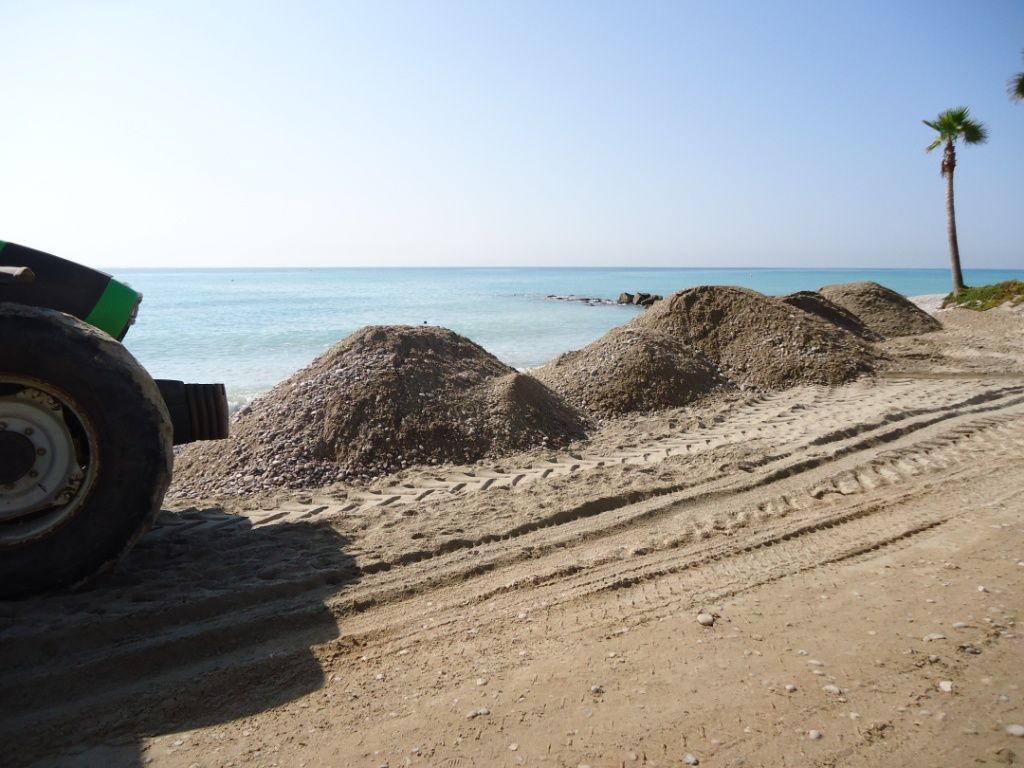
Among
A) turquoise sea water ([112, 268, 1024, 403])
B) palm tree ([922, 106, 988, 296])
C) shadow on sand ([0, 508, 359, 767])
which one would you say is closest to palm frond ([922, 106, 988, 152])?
palm tree ([922, 106, 988, 296])

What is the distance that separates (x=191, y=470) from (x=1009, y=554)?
6.90 metres

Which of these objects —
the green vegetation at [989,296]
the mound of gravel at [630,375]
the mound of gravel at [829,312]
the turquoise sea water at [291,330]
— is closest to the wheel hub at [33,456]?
the mound of gravel at [630,375]

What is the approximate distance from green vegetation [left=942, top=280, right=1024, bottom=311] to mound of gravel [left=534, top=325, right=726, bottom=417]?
18256 millimetres

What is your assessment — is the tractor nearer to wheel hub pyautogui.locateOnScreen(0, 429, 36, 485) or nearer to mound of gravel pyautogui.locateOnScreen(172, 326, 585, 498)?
wheel hub pyautogui.locateOnScreen(0, 429, 36, 485)

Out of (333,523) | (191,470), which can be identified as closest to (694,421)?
(333,523)

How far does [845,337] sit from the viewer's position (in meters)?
13.4

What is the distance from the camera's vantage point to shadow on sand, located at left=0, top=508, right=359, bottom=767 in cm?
289

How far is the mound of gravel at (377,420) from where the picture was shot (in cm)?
670

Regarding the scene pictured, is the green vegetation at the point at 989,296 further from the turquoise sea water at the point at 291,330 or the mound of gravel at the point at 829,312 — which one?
the turquoise sea water at the point at 291,330

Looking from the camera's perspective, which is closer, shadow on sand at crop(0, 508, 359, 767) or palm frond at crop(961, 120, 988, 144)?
shadow on sand at crop(0, 508, 359, 767)

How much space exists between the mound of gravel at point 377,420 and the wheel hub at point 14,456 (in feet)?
8.67

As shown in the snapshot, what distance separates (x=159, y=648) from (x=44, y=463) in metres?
1.24

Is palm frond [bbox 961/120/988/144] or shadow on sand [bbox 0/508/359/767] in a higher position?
palm frond [bbox 961/120/988/144]

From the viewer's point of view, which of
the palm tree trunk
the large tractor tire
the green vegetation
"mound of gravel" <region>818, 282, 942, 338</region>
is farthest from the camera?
the palm tree trunk
